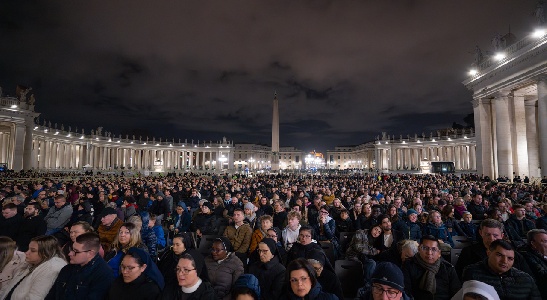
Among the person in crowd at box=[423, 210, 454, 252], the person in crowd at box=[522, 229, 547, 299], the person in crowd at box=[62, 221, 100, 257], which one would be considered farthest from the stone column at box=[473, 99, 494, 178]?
the person in crowd at box=[62, 221, 100, 257]

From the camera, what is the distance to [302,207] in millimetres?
12875

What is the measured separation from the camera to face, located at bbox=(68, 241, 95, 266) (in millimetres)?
4094

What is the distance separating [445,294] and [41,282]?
6.00m

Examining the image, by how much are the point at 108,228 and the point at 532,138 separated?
42.4 meters

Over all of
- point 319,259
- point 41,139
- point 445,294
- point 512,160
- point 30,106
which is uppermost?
point 30,106

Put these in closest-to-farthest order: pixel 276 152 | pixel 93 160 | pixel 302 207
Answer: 1. pixel 302 207
2. pixel 276 152
3. pixel 93 160

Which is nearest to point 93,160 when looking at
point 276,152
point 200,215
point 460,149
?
point 276,152

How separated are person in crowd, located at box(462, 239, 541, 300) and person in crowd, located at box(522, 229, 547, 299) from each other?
0.98m

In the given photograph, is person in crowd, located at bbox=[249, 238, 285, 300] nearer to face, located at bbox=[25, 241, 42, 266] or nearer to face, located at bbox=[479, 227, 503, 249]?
face, located at bbox=[25, 241, 42, 266]

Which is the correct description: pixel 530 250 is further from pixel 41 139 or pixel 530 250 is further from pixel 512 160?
pixel 41 139

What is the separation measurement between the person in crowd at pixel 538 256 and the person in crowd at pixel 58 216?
11.4 metres

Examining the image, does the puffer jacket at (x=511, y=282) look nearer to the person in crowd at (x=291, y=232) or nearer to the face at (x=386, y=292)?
the face at (x=386, y=292)

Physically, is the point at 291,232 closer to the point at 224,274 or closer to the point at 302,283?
the point at 224,274

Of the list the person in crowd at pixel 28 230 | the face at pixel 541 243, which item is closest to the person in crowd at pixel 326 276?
the face at pixel 541 243
